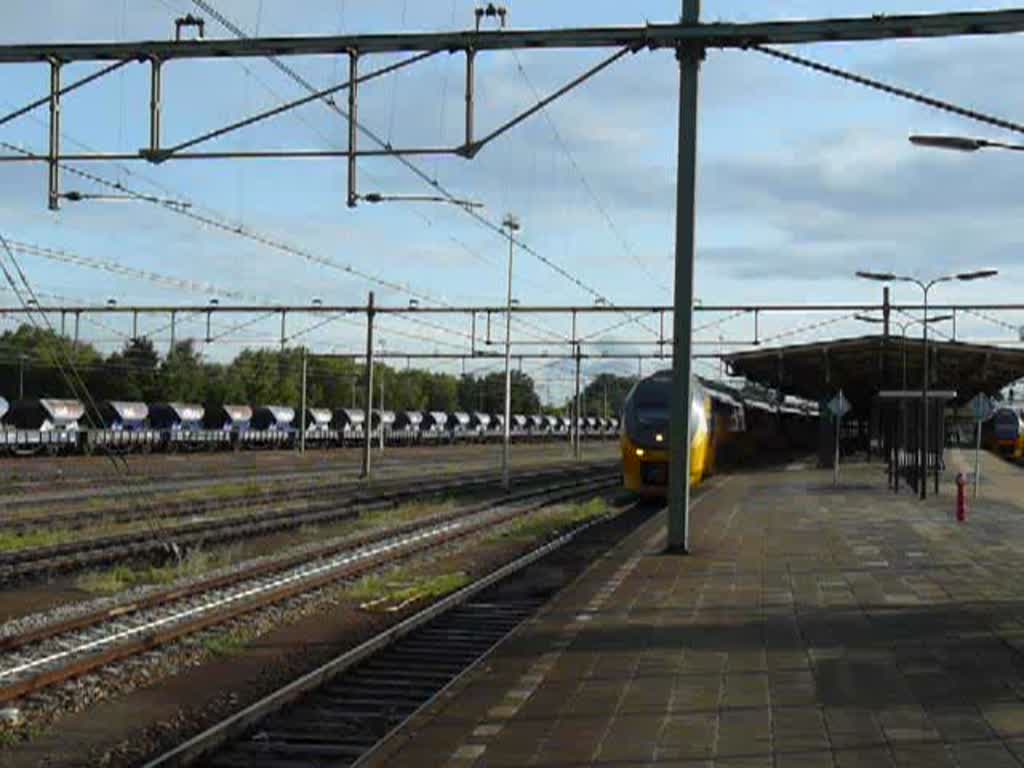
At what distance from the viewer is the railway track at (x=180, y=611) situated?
36.0 ft

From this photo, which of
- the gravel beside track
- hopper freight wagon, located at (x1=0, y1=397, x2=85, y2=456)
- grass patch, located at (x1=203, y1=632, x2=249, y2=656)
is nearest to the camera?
grass patch, located at (x1=203, y1=632, x2=249, y2=656)

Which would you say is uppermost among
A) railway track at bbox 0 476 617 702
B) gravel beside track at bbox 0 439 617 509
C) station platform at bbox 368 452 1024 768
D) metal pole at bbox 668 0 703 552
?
metal pole at bbox 668 0 703 552

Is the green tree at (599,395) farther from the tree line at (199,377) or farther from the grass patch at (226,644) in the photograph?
the grass patch at (226,644)

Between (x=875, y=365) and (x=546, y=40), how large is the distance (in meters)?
35.4

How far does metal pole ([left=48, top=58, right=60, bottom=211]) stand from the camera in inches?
645

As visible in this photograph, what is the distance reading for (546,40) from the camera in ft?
51.7

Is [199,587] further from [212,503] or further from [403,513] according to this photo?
[212,503]

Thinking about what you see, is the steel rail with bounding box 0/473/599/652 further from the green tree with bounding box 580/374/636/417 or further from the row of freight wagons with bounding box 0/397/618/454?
the green tree with bounding box 580/374/636/417

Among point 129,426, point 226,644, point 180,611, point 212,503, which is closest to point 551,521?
point 212,503

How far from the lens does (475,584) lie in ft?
56.0

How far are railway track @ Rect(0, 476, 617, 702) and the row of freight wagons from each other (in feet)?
61.6

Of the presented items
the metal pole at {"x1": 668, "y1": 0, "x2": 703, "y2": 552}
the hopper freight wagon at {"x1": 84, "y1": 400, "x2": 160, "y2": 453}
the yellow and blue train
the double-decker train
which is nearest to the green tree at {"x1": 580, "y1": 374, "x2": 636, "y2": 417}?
the double-decker train

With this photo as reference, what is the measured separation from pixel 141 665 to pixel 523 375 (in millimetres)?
128766

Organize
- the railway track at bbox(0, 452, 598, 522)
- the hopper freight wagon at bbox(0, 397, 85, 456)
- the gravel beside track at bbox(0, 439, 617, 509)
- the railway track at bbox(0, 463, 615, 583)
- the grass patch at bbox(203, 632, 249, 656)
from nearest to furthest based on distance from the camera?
1. the grass patch at bbox(203, 632, 249, 656)
2. the railway track at bbox(0, 463, 615, 583)
3. the railway track at bbox(0, 452, 598, 522)
4. the gravel beside track at bbox(0, 439, 617, 509)
5. the hopper freight wagon at bbox(0, 397, 85, 456)
